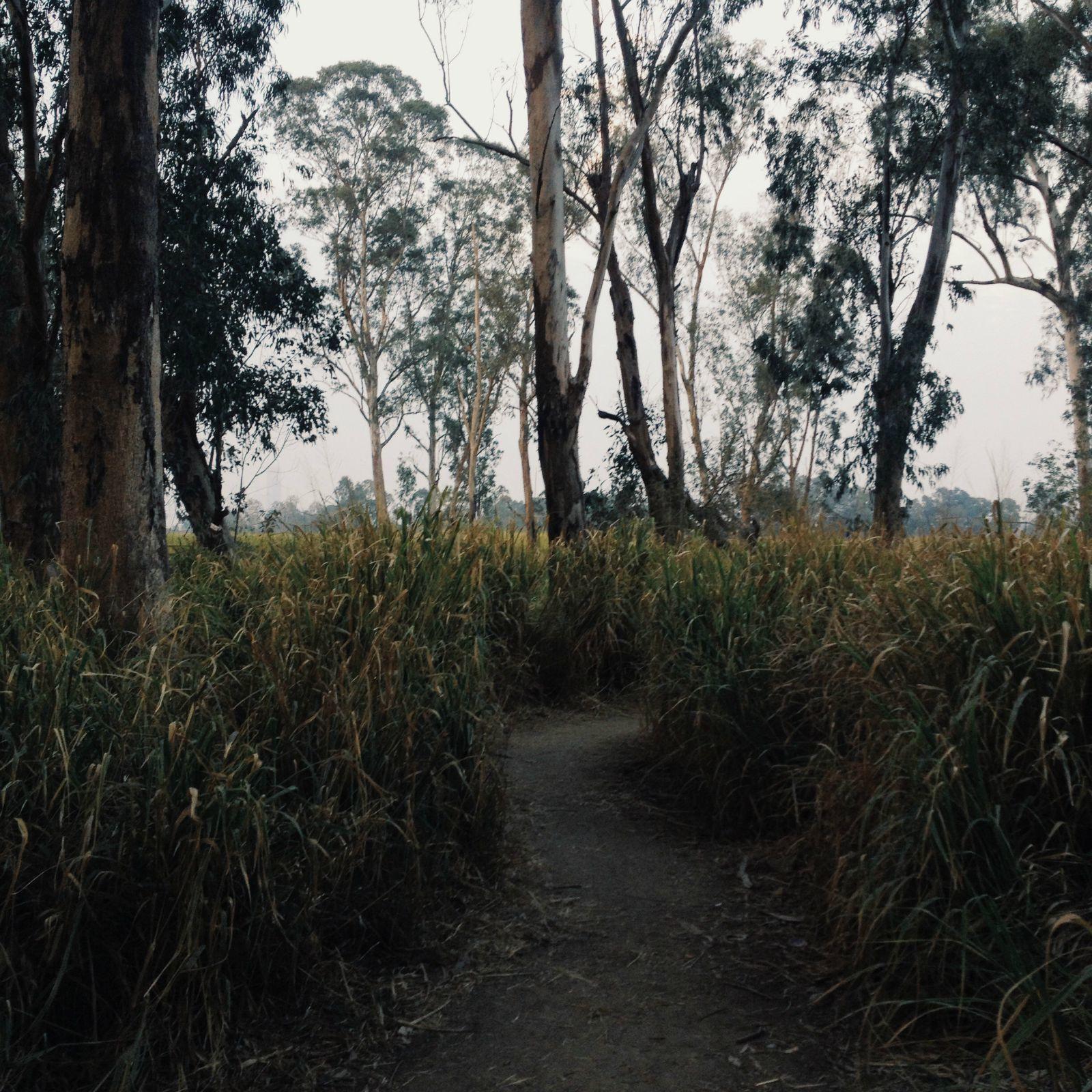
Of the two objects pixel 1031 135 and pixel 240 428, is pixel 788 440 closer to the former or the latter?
pixel 1031 135

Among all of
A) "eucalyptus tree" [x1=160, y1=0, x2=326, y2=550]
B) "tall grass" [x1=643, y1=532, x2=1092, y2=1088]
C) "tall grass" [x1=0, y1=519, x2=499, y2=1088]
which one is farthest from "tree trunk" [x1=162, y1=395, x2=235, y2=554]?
"tall grass" [x1=643, y1=532, x2=1092, y2=1088]

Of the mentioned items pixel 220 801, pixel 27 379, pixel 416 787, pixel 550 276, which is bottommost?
pixel 416 787

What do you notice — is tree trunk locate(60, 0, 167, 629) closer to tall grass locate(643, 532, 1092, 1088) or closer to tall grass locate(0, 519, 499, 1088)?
tall grass locate(0, 519, 499, 1088)

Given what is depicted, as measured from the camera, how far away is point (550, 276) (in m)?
9.87

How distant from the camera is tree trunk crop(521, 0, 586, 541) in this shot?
384 inches

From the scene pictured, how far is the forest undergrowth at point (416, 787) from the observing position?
2.76 meters

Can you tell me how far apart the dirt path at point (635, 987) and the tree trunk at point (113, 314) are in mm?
2281

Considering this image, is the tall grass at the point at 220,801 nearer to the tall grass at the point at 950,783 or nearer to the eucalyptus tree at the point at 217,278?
the tall grass at the point at 950,783

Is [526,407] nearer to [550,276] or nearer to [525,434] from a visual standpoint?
[525,434]

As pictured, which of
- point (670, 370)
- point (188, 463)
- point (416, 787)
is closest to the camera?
point (416, 787)

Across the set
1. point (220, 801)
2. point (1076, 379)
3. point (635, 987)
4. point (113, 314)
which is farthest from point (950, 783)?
point (1076, 379)

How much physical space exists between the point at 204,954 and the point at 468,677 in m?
1.48

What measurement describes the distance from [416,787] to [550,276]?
23.0ft

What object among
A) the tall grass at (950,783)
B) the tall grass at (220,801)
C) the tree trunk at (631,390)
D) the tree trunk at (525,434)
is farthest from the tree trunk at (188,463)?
the tree trunk at (525,434)
